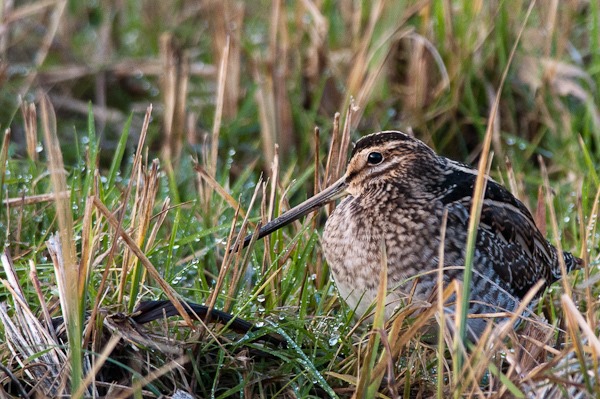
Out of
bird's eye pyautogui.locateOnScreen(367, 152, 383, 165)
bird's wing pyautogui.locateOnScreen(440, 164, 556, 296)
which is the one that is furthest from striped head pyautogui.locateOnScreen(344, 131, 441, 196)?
bird's wing pyautogui.locateOnScreen(440, 164, 556, 296)

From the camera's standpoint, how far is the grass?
103 inches

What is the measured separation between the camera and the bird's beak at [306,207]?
10.6 feet

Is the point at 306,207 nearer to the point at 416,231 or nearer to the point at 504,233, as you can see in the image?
the point at 416,231

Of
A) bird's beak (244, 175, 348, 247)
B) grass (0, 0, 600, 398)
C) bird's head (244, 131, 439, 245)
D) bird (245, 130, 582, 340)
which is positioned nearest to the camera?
grass (0, 0, 600, 398)

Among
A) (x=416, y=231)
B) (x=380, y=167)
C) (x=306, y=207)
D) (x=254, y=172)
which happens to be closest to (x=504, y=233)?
(x=416, y=231)

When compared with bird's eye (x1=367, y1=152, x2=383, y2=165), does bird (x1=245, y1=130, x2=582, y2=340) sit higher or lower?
lower

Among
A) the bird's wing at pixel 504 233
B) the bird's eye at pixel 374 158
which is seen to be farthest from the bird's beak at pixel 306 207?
the bird's wing at pixel 504 233

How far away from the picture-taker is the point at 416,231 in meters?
3.22

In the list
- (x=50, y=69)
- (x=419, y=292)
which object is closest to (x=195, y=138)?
(x=50, y=69)

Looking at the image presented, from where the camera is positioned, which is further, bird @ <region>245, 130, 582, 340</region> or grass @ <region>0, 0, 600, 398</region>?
bird @ <region>245, 130, 582, 340</region>

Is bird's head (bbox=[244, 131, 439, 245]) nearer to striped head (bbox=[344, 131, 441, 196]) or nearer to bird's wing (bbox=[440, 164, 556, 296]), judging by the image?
striped head (bbox=[344, 131, 441, 196])

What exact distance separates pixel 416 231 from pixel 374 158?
35 cm

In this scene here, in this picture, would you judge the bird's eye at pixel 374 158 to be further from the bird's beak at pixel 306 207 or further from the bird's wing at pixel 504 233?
the bird's wing at pixel 504 233

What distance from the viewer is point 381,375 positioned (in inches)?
98.6
